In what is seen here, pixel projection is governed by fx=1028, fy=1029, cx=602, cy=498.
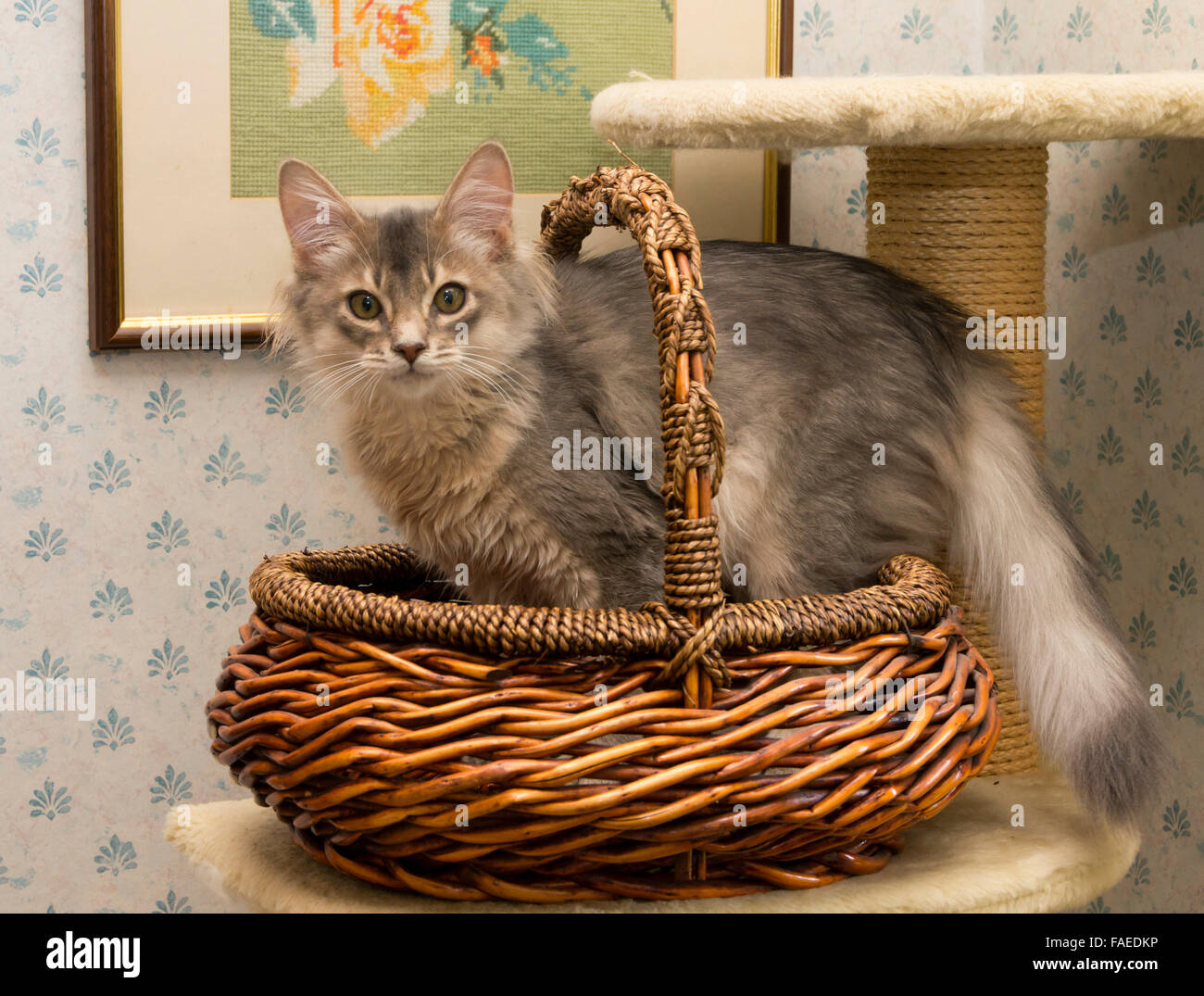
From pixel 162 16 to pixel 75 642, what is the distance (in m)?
1.12

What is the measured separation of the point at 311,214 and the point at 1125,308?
1369 mm

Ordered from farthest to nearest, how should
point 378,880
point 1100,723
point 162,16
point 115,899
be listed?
point 115,899, point 162,16, point 1100,723, point 378,880

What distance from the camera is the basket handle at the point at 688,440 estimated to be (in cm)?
97

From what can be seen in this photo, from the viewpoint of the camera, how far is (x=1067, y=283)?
1.89m

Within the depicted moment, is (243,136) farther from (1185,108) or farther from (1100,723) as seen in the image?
(1100,723)

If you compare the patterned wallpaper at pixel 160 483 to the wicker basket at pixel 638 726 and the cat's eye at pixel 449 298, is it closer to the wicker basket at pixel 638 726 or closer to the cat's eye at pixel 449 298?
the cat's eye at pixel 449 298

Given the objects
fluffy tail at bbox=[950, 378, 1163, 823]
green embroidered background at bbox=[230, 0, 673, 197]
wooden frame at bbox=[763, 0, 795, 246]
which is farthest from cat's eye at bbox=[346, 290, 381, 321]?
wooden frame at bbox=[763, 0, 795, 246]

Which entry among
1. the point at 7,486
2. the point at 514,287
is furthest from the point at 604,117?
the point at 7,486

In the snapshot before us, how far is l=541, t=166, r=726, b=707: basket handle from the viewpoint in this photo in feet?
3.18

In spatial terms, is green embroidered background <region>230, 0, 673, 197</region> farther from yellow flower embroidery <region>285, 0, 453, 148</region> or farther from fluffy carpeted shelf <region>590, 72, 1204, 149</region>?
fluffy carpeted shelf <region>590, 72, 1204, 149</region>

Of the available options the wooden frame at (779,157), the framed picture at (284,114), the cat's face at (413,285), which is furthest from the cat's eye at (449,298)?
the wooden frame at (779,157)

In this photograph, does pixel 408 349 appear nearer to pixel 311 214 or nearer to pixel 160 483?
pixel 311 214

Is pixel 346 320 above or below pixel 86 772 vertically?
above

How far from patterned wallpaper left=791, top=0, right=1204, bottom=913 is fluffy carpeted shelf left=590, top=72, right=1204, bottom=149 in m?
0.42
